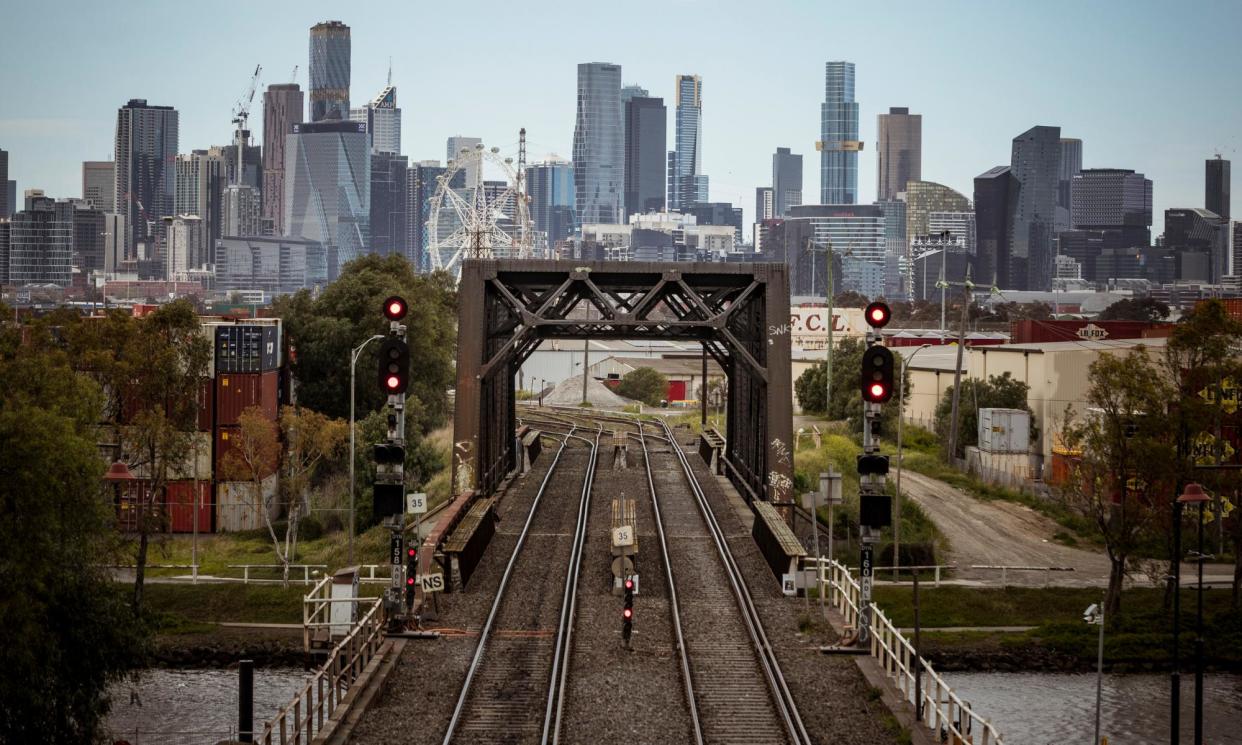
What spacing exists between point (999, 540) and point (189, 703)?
2852 centimetres

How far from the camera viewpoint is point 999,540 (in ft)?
166

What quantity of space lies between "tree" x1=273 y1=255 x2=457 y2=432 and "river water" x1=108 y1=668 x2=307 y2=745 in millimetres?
30225

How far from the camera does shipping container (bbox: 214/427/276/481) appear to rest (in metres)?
52.7

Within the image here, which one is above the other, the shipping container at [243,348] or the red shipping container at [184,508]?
the shipping container at [243,348]

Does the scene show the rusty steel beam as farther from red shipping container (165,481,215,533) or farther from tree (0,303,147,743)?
tree (0,303,147,743)

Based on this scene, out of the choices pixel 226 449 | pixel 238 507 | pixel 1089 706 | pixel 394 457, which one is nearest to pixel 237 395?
pixel 226 449

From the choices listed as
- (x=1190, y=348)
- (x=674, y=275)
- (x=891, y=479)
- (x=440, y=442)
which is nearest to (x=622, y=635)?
(x=674, y=275)

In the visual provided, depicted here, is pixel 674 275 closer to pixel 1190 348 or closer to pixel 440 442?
pixel 1190 348

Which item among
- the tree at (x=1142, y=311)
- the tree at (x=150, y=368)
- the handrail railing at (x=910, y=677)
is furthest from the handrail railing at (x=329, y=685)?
the tree at (x=1142, y=311)

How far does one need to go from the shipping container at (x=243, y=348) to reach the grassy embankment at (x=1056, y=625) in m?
26.4

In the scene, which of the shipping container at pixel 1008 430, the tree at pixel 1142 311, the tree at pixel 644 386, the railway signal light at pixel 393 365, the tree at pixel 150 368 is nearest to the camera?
the railway signal light at pixel 393 365

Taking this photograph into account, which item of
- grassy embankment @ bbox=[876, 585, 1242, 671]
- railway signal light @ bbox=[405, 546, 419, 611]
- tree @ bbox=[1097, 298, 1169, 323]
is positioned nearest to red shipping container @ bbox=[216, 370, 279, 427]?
grassy embankment @ bbox=[876, 585, 1242, 671]

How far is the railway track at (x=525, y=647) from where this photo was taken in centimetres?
2078

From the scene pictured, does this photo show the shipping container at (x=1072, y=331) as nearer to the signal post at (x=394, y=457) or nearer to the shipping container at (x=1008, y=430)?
the shipping container at (x=1008, y=430)
